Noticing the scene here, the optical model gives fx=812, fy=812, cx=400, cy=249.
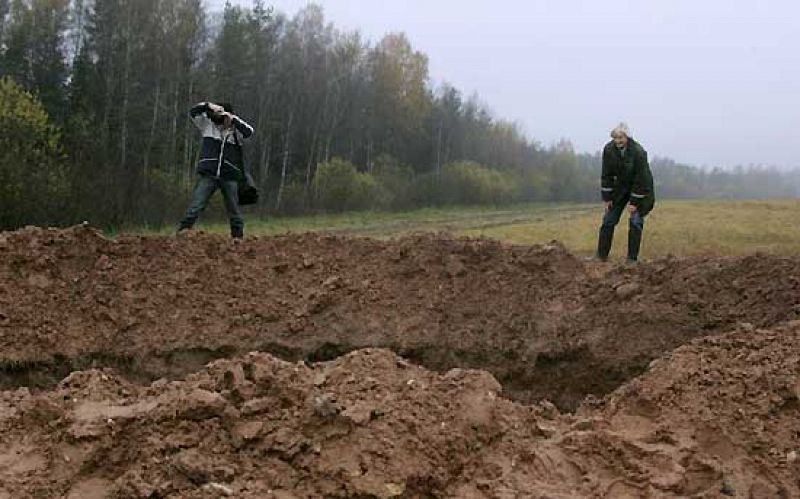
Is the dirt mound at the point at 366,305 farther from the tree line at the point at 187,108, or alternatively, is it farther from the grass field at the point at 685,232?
the tree line at the point at 187,108

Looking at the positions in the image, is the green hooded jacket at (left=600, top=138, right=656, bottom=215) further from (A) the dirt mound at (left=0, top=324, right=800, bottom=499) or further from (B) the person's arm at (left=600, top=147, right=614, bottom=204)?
(A) the dirt mound at (left=0, top=324, right=800, bottom=499)

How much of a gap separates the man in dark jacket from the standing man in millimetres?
4138

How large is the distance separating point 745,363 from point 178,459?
3145mm

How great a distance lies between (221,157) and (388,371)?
17.4 feet

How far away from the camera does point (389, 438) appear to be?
3.93 metres

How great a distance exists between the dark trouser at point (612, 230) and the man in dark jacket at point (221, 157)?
4218 mm

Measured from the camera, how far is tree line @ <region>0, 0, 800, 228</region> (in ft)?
69.2

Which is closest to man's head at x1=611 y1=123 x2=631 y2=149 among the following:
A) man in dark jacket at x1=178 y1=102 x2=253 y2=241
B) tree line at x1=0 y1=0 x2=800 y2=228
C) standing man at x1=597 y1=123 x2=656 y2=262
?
standing man at x1=597 y1=123 x2=656 y2=262

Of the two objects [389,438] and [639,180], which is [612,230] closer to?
[639,180]

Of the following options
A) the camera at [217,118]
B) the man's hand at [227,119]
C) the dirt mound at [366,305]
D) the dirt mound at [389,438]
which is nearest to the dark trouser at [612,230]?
the dirt mound at [366,305]

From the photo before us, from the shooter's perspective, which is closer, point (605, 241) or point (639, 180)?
point (639, 180)

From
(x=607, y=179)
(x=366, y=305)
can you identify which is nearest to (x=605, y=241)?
(x=607, y=179)

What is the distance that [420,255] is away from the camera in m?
8.34

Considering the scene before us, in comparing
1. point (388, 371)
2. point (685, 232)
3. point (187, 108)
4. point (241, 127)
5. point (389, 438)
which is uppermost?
point (187, 108)
